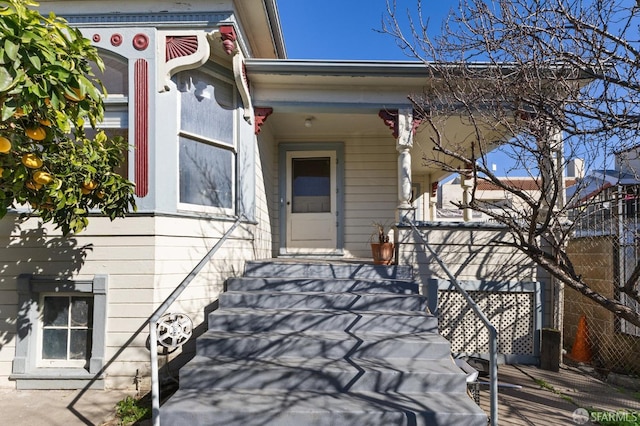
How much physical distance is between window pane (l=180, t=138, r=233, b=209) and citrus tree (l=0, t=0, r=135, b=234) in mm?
861

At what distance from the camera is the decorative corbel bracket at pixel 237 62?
416 centimetres

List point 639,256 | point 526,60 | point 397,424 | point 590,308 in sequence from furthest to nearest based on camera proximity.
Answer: point 590,308, point 639,256, point 526,60, point 397,424

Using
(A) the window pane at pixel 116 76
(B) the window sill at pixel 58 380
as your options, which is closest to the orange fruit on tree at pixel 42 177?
(A) the window pane at pixel 116 76

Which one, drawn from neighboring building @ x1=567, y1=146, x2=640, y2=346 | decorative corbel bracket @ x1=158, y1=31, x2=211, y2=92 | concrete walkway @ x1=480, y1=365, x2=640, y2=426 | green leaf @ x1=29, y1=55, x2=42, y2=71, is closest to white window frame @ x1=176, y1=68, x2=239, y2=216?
decorative corbel bracket @ x1=158, y1=31, x2=211, y2=92

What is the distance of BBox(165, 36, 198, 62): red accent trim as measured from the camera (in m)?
4.12

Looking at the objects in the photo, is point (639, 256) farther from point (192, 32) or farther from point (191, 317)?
point (192, 32)

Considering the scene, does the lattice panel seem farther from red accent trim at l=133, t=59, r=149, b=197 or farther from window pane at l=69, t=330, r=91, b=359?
window pane at l=69, t=330, r=91, b=359

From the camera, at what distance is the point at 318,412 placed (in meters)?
2.63

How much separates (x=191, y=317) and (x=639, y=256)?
527 centimetres

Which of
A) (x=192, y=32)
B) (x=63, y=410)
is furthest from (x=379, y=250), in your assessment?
(x=63, y=410)

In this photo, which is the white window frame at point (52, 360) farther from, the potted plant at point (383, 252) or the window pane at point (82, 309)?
the potted plant at point (383, 252)

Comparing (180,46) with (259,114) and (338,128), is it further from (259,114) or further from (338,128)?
(338,128)

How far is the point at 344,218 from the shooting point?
20.5ft

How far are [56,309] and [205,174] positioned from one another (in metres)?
Result: 2.15
